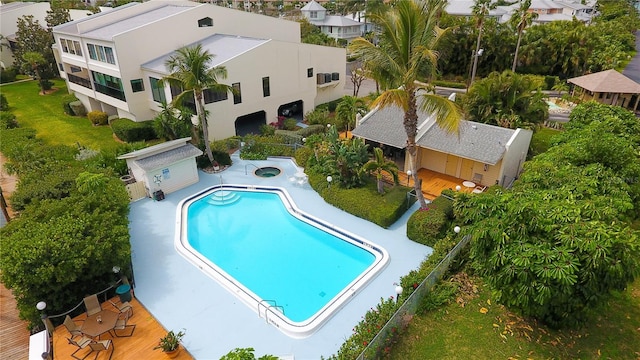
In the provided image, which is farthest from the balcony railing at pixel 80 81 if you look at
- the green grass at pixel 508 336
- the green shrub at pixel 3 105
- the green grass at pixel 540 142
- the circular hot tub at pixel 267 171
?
the green grass at pixel 540 142

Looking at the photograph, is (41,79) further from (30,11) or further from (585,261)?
(585,261)

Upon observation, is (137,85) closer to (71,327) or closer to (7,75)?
(71,327)

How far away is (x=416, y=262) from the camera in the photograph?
55.1 ft

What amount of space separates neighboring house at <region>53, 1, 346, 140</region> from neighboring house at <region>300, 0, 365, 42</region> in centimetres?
4543

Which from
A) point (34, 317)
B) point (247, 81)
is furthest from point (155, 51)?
point (34, 317)

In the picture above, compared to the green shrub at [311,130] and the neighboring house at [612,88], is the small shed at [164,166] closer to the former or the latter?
the green shrub at [311,130]

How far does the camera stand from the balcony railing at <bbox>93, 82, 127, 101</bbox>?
31.0m

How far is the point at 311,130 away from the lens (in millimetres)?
30250

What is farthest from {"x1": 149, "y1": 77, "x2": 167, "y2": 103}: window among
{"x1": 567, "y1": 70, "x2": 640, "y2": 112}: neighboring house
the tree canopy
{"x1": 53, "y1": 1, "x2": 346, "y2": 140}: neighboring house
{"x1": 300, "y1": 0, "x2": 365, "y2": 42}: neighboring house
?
{"x1": 300, "y1": 0, "x2": 365, "y2": 42}: neighboring house

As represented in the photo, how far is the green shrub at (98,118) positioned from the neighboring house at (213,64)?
61.3 inches

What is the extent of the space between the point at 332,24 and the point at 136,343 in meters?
78.2

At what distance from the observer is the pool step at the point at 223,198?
22734 mm

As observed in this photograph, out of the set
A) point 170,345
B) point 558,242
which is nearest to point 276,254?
point 170,345

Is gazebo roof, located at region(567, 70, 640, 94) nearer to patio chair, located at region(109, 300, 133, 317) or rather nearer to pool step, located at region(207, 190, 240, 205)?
pool step, located at region(207, 190, 240, 205)
